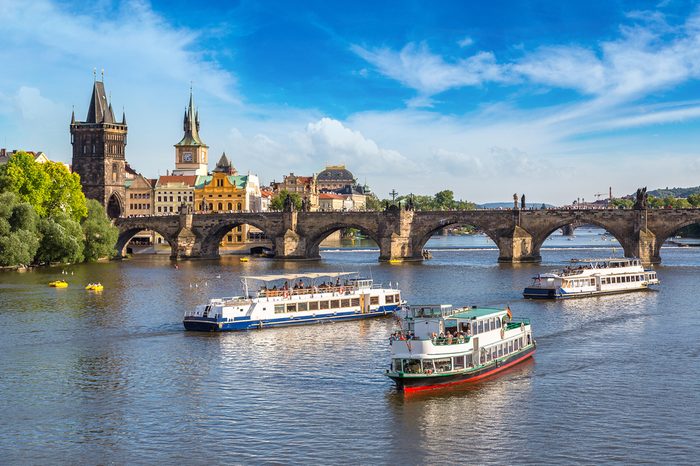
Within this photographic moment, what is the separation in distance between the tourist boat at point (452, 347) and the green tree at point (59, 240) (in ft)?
246

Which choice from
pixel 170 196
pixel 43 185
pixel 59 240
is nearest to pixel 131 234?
pixel 43 185

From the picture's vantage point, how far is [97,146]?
166 m

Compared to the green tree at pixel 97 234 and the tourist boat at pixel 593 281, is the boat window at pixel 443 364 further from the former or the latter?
the green tree at pixel 97 234

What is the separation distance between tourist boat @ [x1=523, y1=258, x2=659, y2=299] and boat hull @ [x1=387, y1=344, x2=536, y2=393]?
33067 mm

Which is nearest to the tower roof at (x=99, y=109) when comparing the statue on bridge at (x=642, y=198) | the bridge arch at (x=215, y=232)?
the bridge arch at (x=215, y=232)

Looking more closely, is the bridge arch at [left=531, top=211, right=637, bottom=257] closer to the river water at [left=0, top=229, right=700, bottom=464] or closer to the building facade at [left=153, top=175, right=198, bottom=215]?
the river water at [left=0, top=229, right=700, bottom=464]

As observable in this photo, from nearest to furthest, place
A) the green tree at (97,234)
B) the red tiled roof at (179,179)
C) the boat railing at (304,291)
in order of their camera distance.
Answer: the boat railing at (304,291)
the green tree at (97,234)
the red tiled roof at (179,179)

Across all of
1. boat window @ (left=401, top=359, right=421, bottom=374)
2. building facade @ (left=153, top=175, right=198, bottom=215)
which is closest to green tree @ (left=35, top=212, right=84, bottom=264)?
building facade @ (left=153, top=175, right=198, bottom=215)

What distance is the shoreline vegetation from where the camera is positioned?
10394 centimetres

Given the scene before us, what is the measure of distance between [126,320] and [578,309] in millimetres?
35020

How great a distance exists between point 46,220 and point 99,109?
6069 centimetres

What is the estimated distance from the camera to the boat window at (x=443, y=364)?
4222 centimetres

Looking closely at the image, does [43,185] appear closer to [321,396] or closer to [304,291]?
[304,291]

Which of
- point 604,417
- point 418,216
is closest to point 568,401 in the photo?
point 604,417
